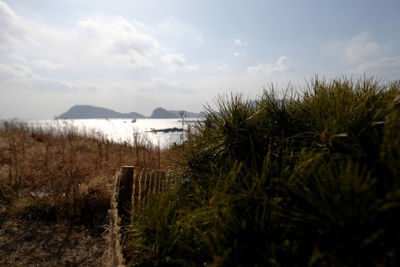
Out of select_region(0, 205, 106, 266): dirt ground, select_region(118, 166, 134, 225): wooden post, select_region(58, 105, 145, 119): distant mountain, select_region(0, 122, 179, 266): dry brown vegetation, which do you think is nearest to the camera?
select_region(118, 166, 134, 225): wooden post

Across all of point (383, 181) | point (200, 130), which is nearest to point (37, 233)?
point (200, 130)

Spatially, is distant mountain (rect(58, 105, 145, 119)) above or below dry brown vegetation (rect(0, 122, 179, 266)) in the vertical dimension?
above

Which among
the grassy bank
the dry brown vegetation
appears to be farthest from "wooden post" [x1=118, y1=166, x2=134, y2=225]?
the grassy bank

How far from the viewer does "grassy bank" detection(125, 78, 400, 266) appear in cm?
77

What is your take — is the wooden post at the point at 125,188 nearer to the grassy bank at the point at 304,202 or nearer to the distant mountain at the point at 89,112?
the grassy bank at the point at 304,202

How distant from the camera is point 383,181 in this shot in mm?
864

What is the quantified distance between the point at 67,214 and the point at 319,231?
487 centimetres

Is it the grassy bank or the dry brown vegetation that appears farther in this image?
the dry brown vegetation

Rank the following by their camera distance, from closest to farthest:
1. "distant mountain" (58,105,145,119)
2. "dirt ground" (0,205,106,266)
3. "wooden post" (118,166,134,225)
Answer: "wooden post" (118,166,134,225) → "dirt ground" (0,205,106,266) → "distant mountain" (58,105,145,119)

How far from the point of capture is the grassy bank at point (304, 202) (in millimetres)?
774

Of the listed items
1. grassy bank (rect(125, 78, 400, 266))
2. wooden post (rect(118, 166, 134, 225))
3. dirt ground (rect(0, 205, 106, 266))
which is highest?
grassy bank (rect(125, 78, 400, 266))

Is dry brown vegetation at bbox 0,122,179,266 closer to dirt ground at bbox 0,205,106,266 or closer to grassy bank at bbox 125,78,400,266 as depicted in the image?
dirt ground at bbox 0,205,106,266

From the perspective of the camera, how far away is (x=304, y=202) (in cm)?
96

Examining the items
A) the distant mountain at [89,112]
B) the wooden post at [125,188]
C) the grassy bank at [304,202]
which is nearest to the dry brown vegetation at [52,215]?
the wooden post at [125,188]
